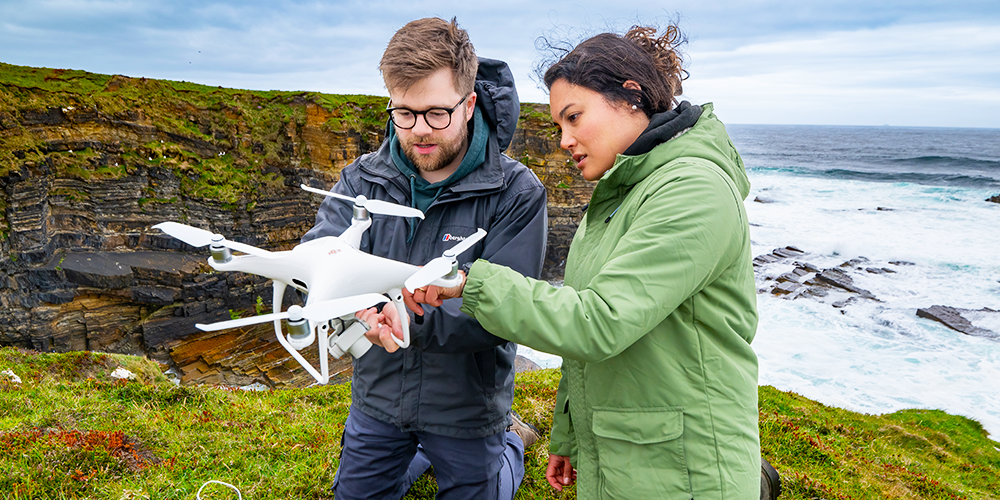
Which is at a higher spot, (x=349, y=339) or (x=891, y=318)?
(x=349, y=339)

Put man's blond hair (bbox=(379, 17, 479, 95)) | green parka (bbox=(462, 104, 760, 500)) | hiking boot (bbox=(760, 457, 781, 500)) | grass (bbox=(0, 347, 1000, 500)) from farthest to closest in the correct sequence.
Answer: hiking boot (bbox=(760, 457, 781, 500))
grass (bbox=(0, 347, 1000, 500))
man's blond hair (bbox=(379, 17, 479, 95))
green parka (bbox=(462, 104, 760, 500))

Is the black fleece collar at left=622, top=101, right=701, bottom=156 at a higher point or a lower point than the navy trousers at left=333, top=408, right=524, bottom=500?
higher

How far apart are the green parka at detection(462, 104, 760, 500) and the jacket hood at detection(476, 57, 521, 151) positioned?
1042 millimetres

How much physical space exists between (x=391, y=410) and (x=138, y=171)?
26.3 m

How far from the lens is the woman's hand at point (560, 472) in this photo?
3326 mm

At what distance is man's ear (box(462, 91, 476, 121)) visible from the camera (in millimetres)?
3166

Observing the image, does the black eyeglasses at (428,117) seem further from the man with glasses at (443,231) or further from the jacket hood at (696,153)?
the jacket hood at (696,153)

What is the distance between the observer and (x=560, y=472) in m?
3.39

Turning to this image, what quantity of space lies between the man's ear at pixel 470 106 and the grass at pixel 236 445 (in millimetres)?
3493

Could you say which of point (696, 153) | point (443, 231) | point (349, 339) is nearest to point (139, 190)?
point (443, 231)

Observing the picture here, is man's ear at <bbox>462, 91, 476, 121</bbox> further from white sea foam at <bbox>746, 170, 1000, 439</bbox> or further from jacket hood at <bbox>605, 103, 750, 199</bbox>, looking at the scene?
white sea foam at <bbox>746, 170, 1000, 439</bbox>

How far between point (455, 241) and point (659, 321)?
1589 mm

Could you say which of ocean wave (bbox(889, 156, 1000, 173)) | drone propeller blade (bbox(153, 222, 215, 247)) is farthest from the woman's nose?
ocean wave (bbox(889, 156, 1000, 173))

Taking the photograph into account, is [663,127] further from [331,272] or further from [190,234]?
[190,234]
